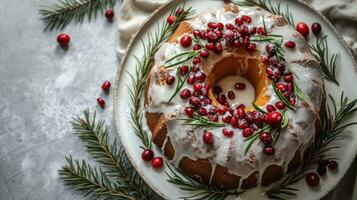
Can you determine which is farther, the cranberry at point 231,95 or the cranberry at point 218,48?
the cranberry at point 231,95

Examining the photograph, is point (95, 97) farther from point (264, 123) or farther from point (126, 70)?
point (264, 123)

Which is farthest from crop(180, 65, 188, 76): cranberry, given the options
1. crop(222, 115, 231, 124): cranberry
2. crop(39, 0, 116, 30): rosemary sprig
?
crop(39, 0, 116, 30): rosemary sprig

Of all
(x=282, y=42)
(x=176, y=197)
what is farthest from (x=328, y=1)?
(x=176, y=197)

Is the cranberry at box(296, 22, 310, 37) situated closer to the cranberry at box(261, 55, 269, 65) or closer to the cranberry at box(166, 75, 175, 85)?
the cranberry at box(261, 55, 269, 65)

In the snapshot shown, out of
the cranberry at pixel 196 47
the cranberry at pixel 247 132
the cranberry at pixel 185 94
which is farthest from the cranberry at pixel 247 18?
the cranberry at pixel 247 132

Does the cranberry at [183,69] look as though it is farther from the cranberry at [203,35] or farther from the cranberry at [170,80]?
the cranberry at [203,35]
